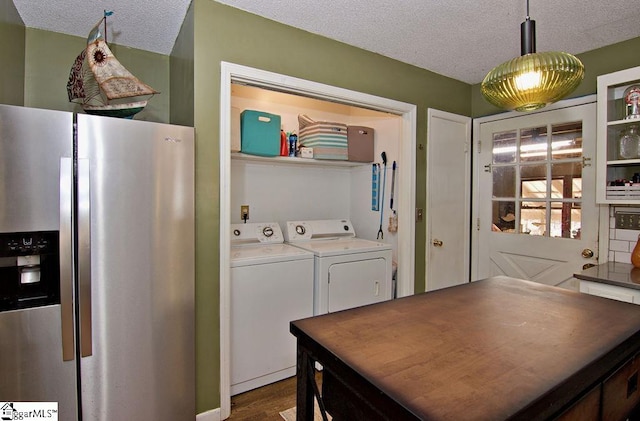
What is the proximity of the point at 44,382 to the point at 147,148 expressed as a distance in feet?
3.77

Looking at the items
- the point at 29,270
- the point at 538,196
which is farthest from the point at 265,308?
the point at 538,196

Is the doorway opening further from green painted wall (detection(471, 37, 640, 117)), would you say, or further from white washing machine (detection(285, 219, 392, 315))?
green painted wall (detection(471, 37, 640, 117))

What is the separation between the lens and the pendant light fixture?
1204mm

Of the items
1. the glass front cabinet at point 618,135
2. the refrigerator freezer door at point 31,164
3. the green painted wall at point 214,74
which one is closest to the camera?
the refrigerator freezer door at point 31,164

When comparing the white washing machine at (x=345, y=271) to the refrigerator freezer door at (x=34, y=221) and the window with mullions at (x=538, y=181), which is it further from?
the refrigerator freezer door at (x=34, y=221)

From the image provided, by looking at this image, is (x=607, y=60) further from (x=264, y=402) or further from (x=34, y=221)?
(x=34, y=221)

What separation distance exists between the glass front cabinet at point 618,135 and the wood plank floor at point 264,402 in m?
2.50

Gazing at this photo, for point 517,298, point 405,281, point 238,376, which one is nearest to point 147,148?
point 238,376

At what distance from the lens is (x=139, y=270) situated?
163cm

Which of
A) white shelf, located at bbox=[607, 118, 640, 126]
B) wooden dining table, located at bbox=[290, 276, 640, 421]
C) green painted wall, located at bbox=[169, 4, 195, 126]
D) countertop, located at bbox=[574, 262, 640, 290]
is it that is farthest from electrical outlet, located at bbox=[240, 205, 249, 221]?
white shelf, located at bbox=[607, 118, 640, 126]

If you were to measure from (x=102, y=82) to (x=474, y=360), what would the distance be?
2061mm

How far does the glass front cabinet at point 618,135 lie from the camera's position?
2.10m

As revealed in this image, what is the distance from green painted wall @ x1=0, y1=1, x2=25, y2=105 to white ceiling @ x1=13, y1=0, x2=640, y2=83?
9 centimetres

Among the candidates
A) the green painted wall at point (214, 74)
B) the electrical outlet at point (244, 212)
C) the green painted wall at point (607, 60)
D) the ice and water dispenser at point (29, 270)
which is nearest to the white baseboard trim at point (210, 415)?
the green painted wall at point (214, 74)
